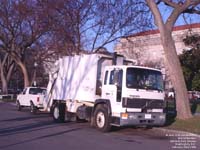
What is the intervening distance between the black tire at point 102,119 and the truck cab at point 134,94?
0.26 m

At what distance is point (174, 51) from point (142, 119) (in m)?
6.60

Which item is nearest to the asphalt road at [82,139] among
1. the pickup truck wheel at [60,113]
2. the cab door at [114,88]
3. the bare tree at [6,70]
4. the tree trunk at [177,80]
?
the cab door at [114,88]

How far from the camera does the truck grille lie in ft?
59.0

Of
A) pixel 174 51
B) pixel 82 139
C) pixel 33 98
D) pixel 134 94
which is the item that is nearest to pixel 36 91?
pixel 33 98

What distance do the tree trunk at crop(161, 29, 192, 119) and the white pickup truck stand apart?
8631mm

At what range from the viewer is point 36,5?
3975cm

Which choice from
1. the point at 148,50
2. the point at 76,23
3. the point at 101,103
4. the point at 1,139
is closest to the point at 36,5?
the point at 76,23

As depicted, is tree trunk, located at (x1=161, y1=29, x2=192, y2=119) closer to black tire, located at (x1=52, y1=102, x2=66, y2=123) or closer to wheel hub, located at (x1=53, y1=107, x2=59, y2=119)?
black tire, located at (x1=52, y1=102, x2=66, y2=123)

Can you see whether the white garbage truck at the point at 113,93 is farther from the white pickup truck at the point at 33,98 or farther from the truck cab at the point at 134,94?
the white pickup truck at the point at 33,98

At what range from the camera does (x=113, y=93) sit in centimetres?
1842

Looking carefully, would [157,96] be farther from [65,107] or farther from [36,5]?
[36,5]

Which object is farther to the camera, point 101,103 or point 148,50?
point 148,50

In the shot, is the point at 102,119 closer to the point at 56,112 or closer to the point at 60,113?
the point at 60,113

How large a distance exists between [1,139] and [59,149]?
2.91 m
